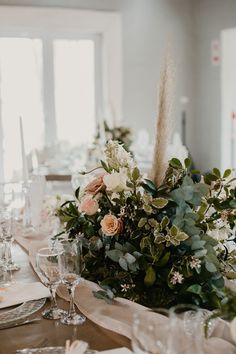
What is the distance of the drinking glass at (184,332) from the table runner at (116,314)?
0.18 meters

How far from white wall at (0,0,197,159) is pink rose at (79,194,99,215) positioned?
13.9 ft

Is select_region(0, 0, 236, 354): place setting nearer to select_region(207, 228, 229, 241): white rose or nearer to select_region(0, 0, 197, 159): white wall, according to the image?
select_region(207, 228, 229, 241): white rose

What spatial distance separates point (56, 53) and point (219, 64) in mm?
1629

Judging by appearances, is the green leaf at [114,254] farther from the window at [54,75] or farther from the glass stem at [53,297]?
the window at [54,75]

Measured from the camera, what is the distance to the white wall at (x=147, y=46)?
19.6 feet

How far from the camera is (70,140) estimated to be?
19.6 feet

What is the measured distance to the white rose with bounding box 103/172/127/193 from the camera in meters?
1.60

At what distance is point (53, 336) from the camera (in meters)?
1.40

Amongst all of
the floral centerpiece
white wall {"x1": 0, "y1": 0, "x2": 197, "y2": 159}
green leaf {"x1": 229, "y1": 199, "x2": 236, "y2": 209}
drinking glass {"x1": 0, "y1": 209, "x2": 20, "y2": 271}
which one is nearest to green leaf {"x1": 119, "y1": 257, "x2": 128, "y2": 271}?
the floral centerpiece

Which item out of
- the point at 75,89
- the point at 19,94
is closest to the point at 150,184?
the point at 19,94

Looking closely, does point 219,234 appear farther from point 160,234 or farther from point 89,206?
point 89,206

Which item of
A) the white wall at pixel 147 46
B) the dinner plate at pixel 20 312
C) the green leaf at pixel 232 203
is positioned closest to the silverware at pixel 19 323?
the dinner plate at pixel 20 312

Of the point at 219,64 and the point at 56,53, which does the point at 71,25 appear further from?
the point at 219,64

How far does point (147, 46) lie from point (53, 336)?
4992mm
